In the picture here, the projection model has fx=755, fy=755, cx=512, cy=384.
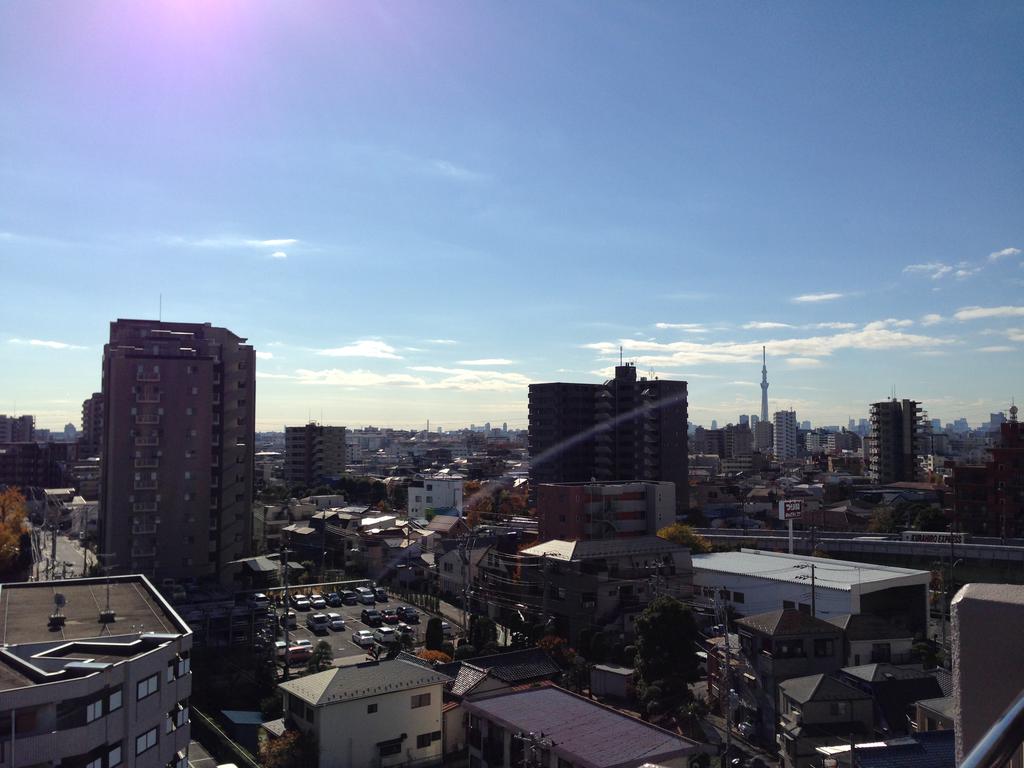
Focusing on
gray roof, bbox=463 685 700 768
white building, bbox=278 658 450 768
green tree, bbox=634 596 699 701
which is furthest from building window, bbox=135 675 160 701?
green tree, bbox=634 596 699 701

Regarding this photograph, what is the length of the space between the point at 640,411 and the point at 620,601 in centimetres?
1779

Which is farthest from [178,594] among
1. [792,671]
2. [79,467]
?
[79,467]

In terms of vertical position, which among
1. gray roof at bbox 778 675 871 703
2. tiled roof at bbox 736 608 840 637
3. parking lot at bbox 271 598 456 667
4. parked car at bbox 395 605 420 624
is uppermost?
tiled roof at bbox 736 608 840 637

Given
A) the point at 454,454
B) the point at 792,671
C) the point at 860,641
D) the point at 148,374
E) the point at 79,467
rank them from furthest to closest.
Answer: the point at 454,454
the point at 79,467
the point at 148,374
the point at 860,641
the point at 792,671

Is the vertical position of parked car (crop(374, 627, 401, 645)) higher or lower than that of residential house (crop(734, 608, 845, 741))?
lower

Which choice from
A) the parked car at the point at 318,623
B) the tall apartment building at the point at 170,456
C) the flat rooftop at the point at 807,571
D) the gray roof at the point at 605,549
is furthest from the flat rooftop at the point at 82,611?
the flat rooftop at the point at 807,571

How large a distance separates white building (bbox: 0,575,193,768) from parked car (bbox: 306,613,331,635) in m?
7.81

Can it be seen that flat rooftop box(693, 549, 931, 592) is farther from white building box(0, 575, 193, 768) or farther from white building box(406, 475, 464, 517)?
white building box(406, 475, 464, 517)

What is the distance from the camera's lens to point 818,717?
10.5m

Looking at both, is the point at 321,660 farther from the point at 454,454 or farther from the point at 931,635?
the point at 454,454

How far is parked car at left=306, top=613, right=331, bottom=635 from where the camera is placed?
18.0 m

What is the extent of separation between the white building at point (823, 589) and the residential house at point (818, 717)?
5.08 meters

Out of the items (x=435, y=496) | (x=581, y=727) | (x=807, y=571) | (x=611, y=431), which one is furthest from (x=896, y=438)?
(x=581, y=727)

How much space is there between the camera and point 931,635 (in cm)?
1728
